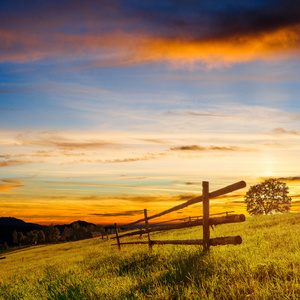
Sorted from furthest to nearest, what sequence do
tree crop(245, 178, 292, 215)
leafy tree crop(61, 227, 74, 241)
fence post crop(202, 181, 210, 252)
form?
leafy tree crop(61, 227, 74, 241)
tree crop(245, 178, 292, 215)
fence post crop(202, 181, 210, 252)

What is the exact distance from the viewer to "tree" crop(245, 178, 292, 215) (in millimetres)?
59519

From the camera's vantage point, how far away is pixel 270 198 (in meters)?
59.8

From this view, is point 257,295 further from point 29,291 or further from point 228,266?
point 29,291

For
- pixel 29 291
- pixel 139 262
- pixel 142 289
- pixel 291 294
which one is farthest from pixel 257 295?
pixel 29 291

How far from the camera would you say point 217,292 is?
4.34m

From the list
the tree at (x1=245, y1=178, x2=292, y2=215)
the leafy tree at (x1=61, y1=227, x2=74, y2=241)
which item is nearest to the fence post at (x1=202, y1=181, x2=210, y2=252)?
the tree at (x1=245, y1=178, x2=292, y2=215)

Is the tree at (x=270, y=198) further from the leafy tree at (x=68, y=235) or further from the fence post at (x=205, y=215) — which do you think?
the leafy tree at (x=68, y=235)

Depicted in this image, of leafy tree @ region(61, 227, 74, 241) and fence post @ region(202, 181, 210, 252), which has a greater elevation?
fence post @ region(202, 181, 210, 252)

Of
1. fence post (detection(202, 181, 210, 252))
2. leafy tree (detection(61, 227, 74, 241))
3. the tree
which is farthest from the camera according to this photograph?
leafy tree (detection(61, 227, 74, 241))

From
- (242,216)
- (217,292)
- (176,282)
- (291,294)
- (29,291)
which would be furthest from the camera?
(29,291)

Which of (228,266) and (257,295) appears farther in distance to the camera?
(228,266)

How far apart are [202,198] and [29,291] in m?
5.73

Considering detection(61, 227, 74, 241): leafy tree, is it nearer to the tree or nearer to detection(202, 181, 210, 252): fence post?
the tree

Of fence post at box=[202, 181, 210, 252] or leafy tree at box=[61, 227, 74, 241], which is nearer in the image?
fence post at box=[202, 181, 210, 252]
